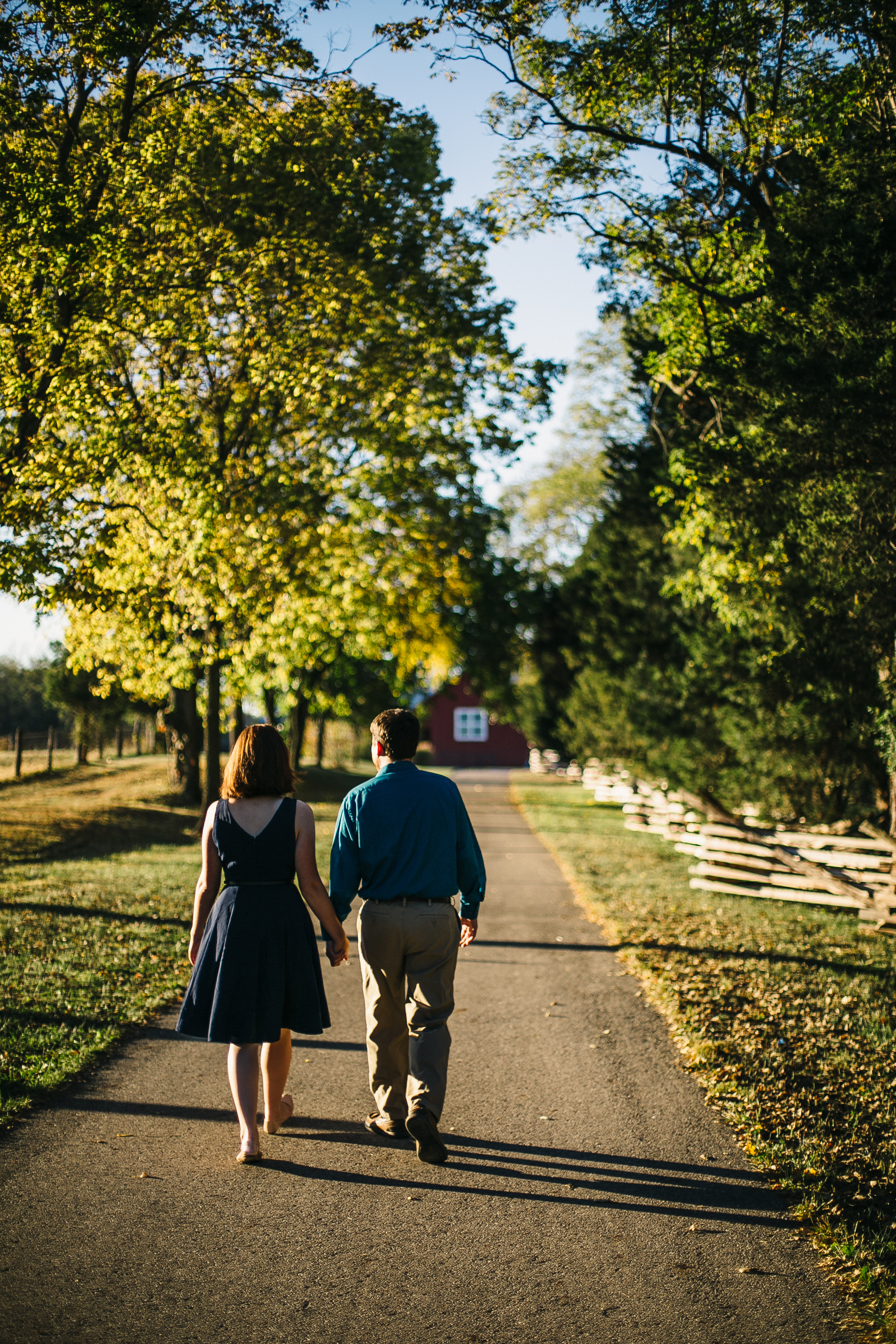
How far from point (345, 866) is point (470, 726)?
64672 mm

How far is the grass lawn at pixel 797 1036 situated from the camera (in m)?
4.15

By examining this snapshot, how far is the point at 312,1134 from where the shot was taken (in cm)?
486

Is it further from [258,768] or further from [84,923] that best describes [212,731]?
[258,768]

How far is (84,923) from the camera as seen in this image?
9.91 m

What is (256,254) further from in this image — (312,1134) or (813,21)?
(312,1134)

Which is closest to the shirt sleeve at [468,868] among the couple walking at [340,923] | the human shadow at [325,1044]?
the couple walking at [340,923]

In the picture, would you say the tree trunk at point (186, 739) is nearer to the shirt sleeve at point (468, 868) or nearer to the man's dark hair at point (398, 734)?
the man's dark hair at point (398, 734)

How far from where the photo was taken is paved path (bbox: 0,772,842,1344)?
3.29 metres

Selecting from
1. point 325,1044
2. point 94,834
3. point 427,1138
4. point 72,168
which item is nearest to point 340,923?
point 427,1138

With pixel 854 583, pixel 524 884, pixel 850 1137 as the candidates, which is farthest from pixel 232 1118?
pixel 524 884

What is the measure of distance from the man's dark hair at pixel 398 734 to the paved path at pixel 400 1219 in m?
1.90

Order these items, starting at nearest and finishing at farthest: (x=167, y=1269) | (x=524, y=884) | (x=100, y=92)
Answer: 1. (x=167, y=1269)
2. (x=100, y=92)
3. (x=524, y=884)

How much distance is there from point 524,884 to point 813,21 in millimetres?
10732

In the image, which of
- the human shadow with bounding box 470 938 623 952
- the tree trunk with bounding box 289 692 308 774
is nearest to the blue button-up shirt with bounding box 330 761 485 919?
the human shadow with bounding box 470 938 623 952
